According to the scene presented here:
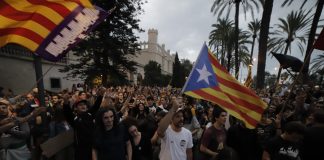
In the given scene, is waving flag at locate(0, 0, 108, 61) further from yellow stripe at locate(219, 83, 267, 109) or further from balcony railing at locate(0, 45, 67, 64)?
balcony railing at locate(0, 45, 67, 64)

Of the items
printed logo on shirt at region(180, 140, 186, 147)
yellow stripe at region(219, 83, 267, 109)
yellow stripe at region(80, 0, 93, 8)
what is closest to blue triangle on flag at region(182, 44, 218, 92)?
yellow stripe at region(219, 83, 267, 109)

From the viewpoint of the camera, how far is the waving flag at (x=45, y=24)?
372cm

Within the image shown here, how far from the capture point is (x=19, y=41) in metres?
3.84

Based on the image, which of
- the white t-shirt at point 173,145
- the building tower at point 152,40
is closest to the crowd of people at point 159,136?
the white t-shirt at point 173,145

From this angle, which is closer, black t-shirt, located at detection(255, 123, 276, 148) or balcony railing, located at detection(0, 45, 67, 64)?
black t-shirt, located at detection(255, 123, 276, 148)

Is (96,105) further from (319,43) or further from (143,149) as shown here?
(319,43)

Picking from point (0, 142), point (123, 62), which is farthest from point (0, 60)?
point (0, 142)

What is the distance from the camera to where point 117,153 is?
3.68 metres

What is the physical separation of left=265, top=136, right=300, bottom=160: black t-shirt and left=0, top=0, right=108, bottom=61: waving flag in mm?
3068

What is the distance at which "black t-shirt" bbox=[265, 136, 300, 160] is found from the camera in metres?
3.72

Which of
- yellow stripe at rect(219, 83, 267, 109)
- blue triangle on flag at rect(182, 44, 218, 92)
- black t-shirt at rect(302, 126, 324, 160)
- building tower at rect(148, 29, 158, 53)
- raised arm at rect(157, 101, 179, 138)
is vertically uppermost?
building tower at rect(148, 29, 158, 53)

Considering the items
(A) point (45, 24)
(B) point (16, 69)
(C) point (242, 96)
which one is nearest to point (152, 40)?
(B) point (16, 69)

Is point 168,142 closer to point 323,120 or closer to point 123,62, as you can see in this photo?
point 323,120

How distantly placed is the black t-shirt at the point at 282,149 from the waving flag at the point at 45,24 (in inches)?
121
